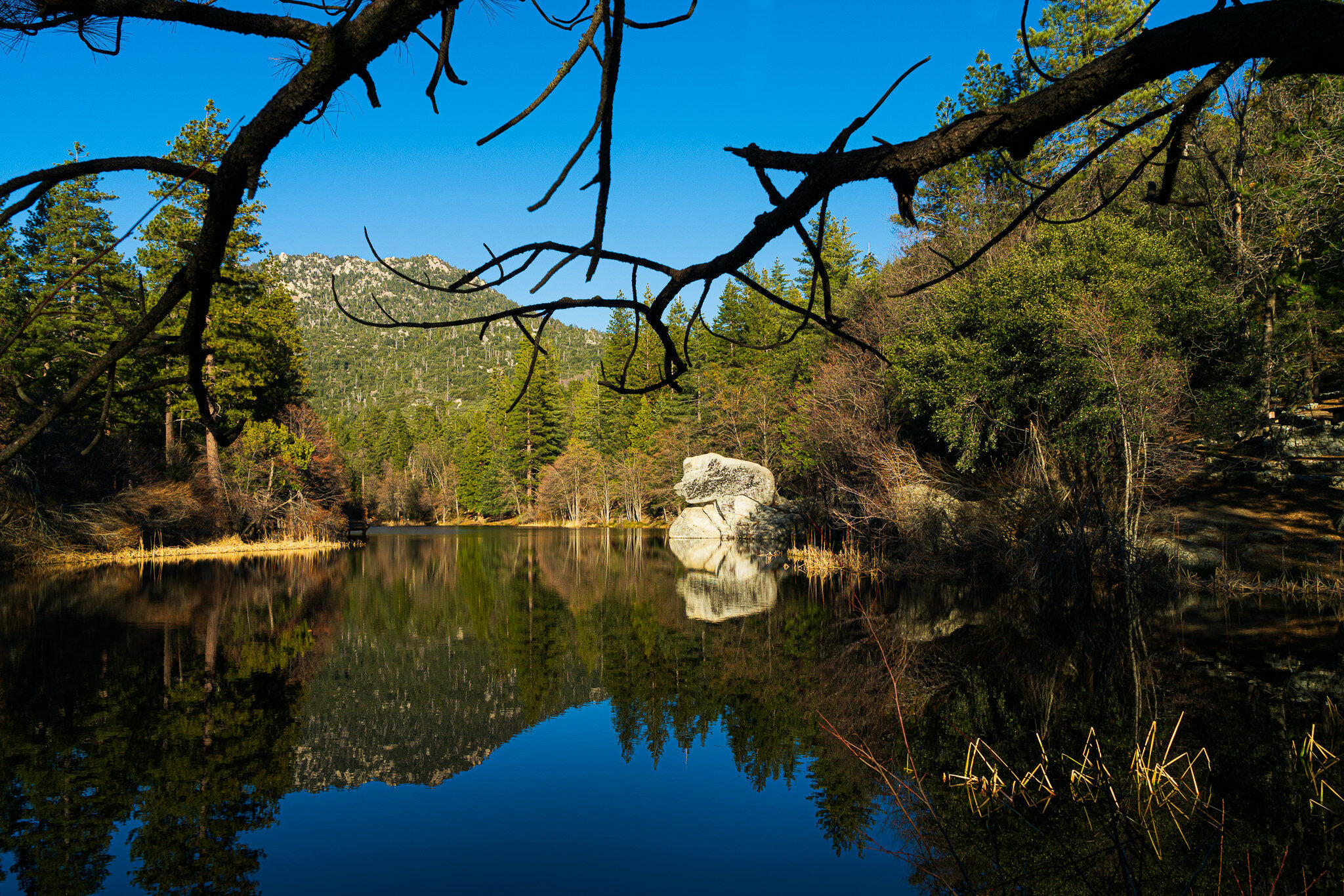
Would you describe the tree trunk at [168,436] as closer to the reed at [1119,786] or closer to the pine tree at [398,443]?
the reed at [1119,786]

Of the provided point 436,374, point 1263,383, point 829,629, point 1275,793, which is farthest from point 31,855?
point 436,374

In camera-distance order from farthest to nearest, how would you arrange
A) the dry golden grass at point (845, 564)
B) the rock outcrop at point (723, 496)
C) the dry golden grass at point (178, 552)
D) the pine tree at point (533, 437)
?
1. the pine tree at point (533, 437)
2. the rock outcrop at point (723, 496)
3. the dry golden grass at point (178, 552)
4. the dry golden grass at point (845, 564)

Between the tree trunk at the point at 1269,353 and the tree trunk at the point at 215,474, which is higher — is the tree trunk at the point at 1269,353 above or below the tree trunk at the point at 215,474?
above

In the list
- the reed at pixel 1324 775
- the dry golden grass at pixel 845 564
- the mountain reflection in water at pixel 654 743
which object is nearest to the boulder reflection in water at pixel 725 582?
the mountain reflection in water at pixel 654 743

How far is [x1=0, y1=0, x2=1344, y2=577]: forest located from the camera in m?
13.5

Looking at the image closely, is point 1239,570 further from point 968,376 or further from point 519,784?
point 519,784

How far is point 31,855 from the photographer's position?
200 inches

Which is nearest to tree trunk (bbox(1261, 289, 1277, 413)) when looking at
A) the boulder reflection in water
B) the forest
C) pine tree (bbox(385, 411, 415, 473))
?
the forest

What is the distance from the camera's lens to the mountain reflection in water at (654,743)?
5160 millimetres

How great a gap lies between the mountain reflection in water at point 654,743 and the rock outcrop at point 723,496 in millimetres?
19154

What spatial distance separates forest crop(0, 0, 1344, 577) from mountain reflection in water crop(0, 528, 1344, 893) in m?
2.11

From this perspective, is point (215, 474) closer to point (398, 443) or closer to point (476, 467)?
point (476, 467)

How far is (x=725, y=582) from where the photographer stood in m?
A: 20.2

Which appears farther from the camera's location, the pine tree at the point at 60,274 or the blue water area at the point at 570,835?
the pine tree at the point at 60,274
